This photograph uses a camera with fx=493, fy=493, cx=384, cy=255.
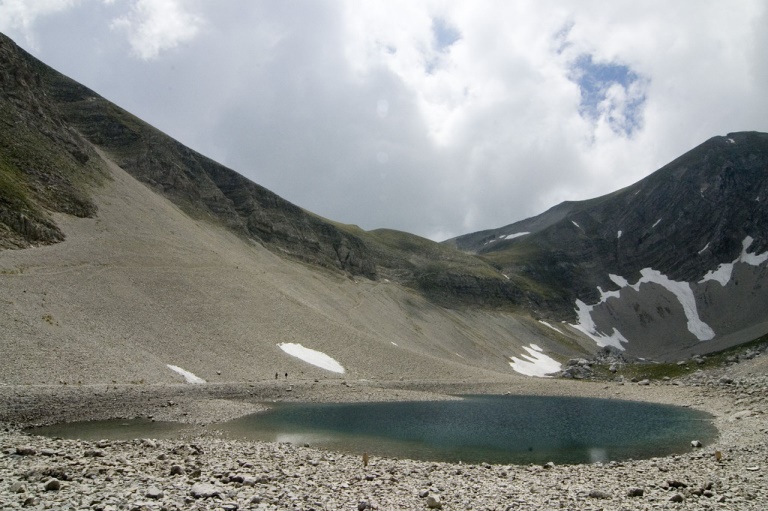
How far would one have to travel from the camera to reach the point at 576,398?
59688mm

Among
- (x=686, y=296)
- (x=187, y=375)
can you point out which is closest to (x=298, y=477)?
(x=187, y=375)

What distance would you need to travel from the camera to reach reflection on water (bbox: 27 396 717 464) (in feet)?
83.4

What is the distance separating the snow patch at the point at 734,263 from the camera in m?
157

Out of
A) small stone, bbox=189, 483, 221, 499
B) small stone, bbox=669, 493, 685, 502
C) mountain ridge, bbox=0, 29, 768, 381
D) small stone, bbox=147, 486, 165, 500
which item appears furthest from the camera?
mountain ridge, bbox=0, 29, 768, 381

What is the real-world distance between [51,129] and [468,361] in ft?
253

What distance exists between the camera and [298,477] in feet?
53.3

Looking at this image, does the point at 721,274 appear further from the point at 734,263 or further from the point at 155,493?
the point at 155,493

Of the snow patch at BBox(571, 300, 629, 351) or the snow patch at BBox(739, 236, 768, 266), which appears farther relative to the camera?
the snow patch at BBox(739, 236, 768, 266)

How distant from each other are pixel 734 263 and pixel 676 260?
1682 centimetres

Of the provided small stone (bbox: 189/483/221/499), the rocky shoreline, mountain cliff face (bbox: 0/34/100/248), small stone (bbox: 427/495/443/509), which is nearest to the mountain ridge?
mountain cliff face (bbox: 0/34/100/248)

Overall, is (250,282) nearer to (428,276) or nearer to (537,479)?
(537,479)

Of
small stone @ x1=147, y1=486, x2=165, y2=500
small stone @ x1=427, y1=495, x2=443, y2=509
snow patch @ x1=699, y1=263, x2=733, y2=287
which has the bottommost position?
small stone @ x1=147, y1=486, x2=165, y2=500

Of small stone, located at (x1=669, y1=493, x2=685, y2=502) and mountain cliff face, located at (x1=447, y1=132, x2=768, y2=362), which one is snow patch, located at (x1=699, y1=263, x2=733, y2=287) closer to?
mountain cliff face, located at (x1=447, y1=132, x2=768, y2=362)

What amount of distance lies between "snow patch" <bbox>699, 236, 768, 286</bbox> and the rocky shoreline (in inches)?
6071
